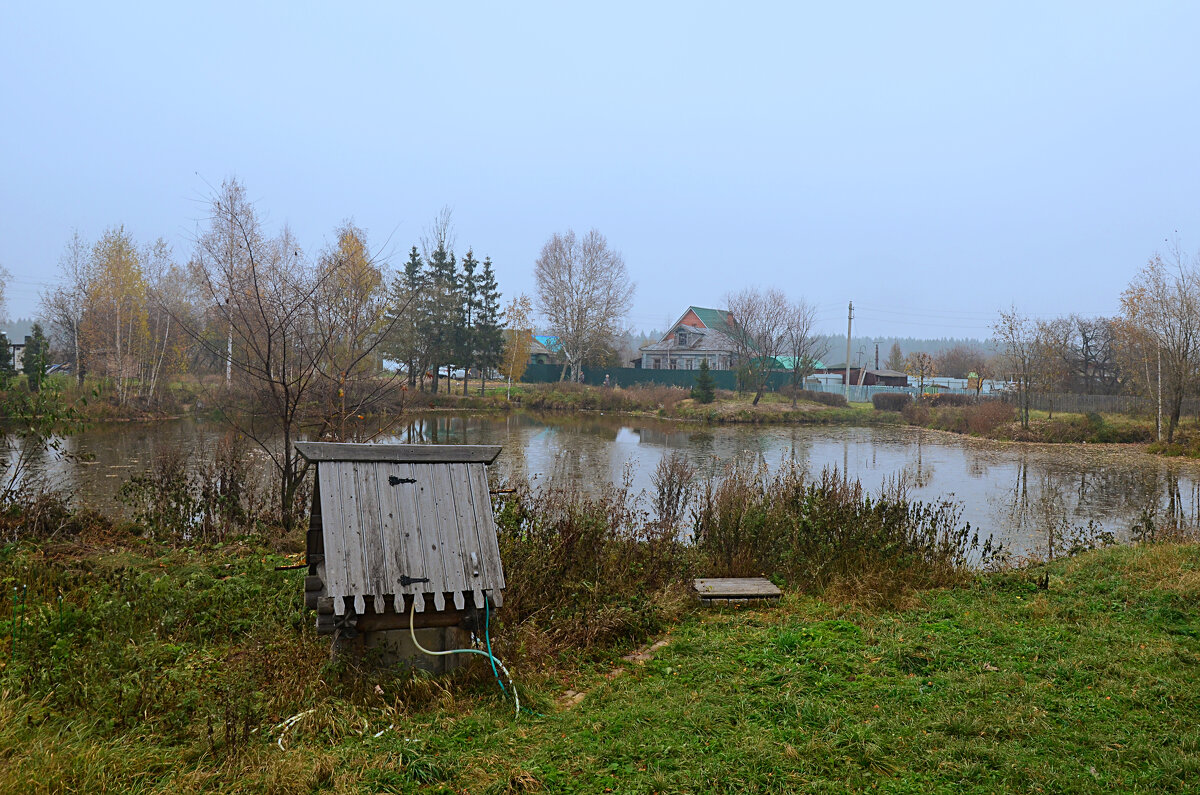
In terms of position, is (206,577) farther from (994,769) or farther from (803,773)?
(994,769)

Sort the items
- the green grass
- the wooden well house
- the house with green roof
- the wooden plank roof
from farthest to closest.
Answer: the house with green roof < the wooden plank roof < the wooden well house < the green grass

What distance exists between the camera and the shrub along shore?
138 inches

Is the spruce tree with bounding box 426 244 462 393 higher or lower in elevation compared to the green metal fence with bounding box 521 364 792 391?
higher

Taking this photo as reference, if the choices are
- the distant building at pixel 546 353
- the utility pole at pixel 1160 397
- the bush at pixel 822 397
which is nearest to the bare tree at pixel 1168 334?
the utility pole at pixel 1160 397

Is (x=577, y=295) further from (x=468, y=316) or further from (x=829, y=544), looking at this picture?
(x=829, y=544)

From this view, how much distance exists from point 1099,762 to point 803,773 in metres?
1.46

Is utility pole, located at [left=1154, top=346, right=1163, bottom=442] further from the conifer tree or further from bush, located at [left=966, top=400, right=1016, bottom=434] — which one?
the conifer tree

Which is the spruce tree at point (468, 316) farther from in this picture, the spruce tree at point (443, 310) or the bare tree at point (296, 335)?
the bare tree at point (296, 335)

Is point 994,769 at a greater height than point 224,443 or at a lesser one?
lesser

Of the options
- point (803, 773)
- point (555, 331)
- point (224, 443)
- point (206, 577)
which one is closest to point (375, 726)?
point (803, 773)

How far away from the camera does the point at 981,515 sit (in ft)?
44.0

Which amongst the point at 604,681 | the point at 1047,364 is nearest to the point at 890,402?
the point at 1047,364

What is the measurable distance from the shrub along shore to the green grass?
2 cm

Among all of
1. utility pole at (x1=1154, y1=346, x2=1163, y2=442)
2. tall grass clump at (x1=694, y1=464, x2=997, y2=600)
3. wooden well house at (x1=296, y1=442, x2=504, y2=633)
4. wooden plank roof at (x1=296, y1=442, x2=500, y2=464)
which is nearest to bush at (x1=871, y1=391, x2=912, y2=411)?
utility pole at (x1=1154, y1=346, x2=1163, y2=442)
